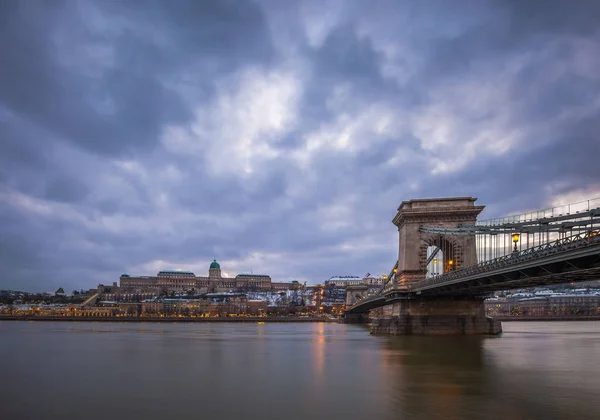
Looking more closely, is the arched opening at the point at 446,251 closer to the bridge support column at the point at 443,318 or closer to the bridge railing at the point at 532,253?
the bridge support column at the point at 443,318

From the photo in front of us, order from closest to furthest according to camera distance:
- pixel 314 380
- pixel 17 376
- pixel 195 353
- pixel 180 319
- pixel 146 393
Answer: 1. pixel 146 393
2. pixel 314 380
3. pixel 17 376
4. pixel 195 353
5. pixel 180 319

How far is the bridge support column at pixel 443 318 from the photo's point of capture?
55.0 metres

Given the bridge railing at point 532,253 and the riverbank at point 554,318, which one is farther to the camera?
the riverbank at point 554,318

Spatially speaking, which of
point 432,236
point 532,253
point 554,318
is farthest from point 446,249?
point 554,318

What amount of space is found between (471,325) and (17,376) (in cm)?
4306

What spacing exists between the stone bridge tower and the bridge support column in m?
2.87

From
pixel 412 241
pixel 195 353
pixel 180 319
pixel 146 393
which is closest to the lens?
pixel 146 393

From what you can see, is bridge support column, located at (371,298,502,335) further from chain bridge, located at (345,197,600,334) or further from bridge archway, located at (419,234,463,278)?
bridge archway, located at (419,234,463,278)

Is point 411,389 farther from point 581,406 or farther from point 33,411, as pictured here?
point 33,411

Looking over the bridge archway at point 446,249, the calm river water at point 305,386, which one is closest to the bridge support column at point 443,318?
the bridge archway at point 446,249

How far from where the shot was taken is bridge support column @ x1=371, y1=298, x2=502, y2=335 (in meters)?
55.0


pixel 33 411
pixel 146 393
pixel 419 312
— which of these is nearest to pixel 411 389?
pixel 146 393

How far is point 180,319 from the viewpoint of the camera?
158 metres

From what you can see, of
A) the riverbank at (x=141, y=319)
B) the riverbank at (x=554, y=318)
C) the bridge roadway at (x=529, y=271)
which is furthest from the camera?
the riverbank at (x=554, y=318)
